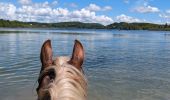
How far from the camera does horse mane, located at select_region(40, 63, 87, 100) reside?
194 centimetres

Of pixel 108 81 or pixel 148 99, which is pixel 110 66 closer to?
pixel 108 81

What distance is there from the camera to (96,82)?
44.7 ft

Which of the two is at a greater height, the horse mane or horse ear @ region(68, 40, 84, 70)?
horse ear @ region(68, 40, 84, 70)

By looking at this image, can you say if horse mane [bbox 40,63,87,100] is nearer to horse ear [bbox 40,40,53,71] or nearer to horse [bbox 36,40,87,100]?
horse [bbox 36,40,87,100]

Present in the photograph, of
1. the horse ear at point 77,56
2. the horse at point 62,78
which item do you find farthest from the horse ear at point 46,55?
the horse ear at point 77,56

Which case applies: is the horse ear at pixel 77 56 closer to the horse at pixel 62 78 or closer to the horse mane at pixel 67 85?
the horse at pixel 62 78

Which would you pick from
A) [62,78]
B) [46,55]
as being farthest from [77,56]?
[62,78]

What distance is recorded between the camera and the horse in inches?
77.3

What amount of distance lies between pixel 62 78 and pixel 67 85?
72 millimetres

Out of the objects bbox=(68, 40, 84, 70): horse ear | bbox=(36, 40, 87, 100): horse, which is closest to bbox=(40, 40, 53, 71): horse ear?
bbox=(36, 40, 87, 100): horse

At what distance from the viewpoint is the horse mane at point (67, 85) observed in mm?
1936

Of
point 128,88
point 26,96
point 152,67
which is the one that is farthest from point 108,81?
point 152,67

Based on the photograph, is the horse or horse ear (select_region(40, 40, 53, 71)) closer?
the horse

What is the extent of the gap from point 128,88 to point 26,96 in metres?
4.04
